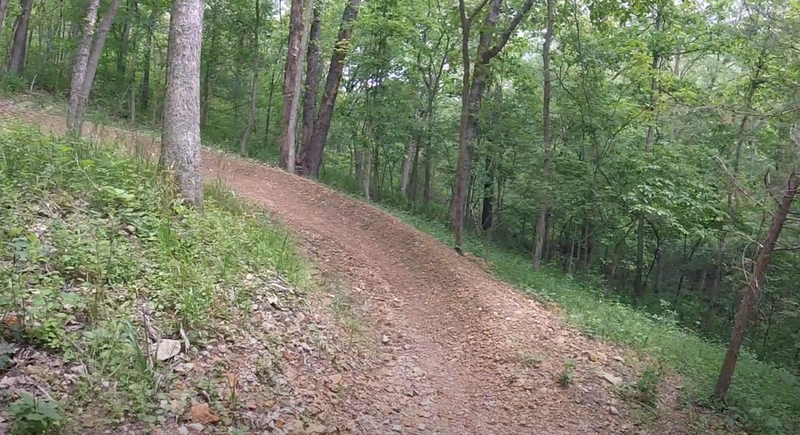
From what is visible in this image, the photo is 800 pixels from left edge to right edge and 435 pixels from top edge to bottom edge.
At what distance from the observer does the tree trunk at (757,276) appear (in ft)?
22.2

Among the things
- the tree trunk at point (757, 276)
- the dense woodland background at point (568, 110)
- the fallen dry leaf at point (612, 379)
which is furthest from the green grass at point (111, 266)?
the tree trunk at point (757, 276)

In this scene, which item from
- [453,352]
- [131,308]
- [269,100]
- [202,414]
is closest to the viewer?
[202,414]

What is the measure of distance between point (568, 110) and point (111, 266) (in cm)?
1291

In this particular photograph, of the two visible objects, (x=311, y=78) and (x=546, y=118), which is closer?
(x=546, y=118)

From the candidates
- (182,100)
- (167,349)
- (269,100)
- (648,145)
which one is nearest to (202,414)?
(167,349)

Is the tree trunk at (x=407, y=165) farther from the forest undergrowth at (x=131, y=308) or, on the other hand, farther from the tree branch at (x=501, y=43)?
the forest undergrowth at (x=131, y=308)

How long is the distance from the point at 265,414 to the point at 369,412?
1278mm

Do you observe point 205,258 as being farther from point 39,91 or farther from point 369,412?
point 39,91

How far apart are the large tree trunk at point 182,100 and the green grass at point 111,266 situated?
1.16 feet

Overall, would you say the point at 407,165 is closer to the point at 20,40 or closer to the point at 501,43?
the point at 501,43

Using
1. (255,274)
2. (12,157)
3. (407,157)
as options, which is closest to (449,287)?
(255,274)

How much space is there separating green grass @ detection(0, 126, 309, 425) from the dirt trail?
1.54 m

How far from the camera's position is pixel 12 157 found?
18.2 ft

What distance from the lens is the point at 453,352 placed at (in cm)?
710
